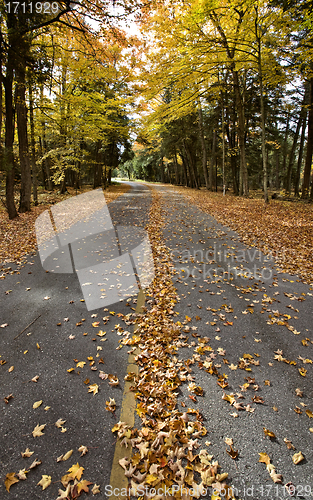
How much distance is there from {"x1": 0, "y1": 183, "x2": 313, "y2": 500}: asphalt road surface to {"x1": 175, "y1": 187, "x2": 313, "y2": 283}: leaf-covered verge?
3.67ft

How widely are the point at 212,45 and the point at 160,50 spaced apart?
8.90ft

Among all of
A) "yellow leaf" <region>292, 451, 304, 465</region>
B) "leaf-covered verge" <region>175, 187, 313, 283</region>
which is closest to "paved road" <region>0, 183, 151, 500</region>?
"yellow leaf" <region>292, 451, 304, 465</region>

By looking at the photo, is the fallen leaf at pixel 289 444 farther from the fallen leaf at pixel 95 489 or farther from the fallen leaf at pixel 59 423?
the fallen leaf at pixel 59 423

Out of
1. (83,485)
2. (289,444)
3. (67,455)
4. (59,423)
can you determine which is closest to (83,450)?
(67,455)

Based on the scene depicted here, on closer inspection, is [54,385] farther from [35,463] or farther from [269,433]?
[269,433]

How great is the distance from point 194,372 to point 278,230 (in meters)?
8.04

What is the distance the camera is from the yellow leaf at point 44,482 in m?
2.05

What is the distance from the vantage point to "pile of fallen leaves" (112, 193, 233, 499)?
2084 millimetres

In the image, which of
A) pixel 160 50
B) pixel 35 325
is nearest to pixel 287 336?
pixel 35 325

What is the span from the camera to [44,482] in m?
2.07

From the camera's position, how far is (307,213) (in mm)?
11820

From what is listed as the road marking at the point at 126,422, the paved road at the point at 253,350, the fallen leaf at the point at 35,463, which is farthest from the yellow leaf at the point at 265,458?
the fallen leaf at the point at 35,463

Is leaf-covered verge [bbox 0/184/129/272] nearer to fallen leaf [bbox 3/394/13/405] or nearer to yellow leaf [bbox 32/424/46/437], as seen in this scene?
fallen leaf [bbox 3/394/13/405]

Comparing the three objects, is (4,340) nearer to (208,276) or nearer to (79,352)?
(79,352)
